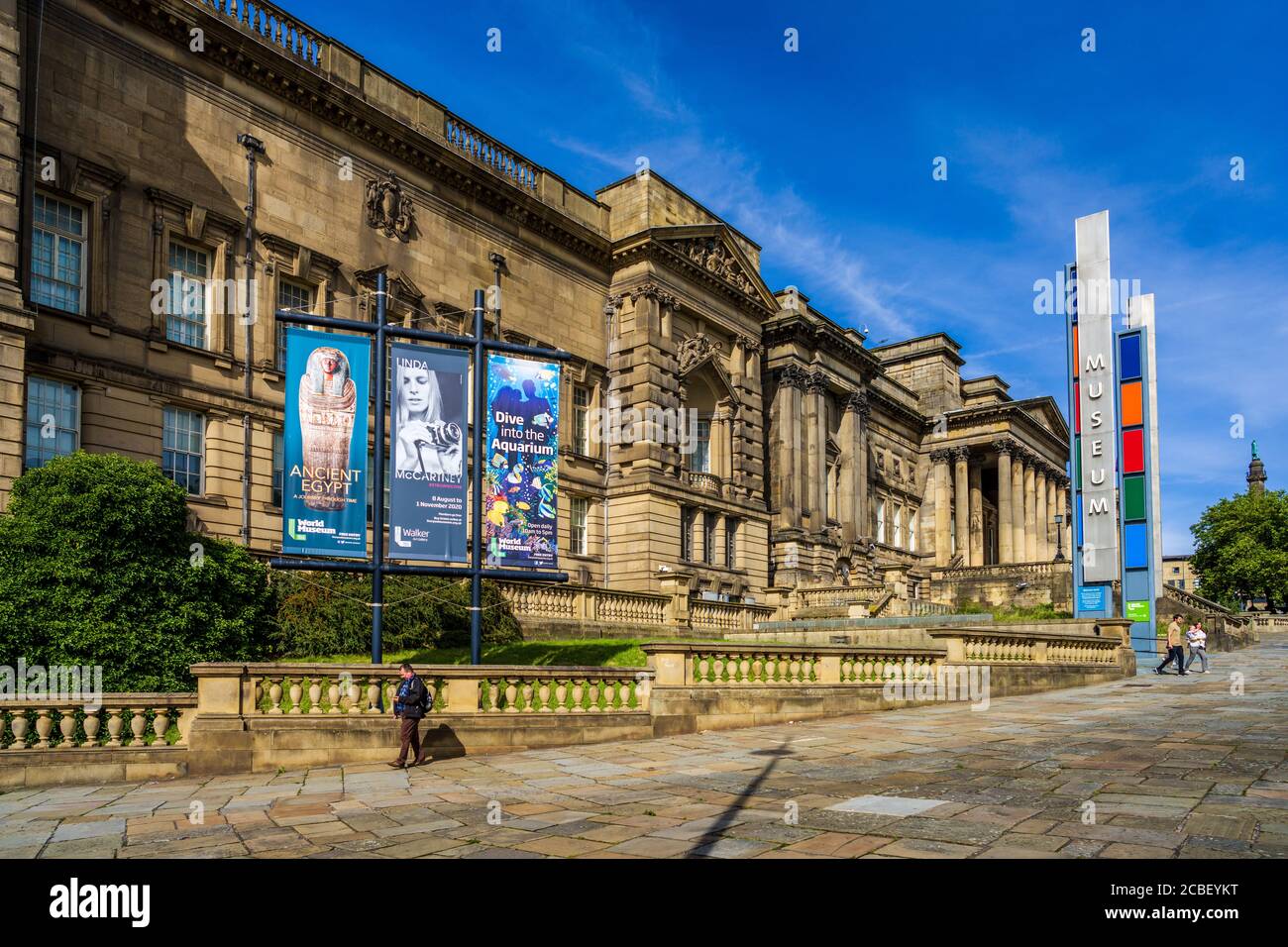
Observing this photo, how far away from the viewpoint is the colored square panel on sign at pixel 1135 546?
3212cm

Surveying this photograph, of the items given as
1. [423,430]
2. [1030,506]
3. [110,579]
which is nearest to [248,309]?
[110,579]

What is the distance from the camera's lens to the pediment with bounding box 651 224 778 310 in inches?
1690

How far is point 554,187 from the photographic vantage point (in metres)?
40.4

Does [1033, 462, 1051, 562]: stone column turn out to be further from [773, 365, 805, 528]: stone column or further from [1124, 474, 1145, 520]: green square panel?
[1124, 474, 1145, 520]: green square panel

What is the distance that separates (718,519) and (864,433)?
20580mm

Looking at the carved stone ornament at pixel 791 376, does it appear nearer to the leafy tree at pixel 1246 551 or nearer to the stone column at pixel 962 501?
the stone column at pixel 962 501

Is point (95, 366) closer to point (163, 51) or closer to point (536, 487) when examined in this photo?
point (163, 51)

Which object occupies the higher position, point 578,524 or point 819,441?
point 819,441

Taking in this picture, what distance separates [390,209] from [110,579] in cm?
1761

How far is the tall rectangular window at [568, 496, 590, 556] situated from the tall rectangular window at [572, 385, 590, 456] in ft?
6.47

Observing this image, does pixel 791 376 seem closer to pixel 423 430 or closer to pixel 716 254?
pixel 716 254

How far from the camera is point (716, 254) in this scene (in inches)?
1820

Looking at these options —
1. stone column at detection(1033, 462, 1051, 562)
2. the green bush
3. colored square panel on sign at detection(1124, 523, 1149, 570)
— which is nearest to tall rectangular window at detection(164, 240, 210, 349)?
the green bush
